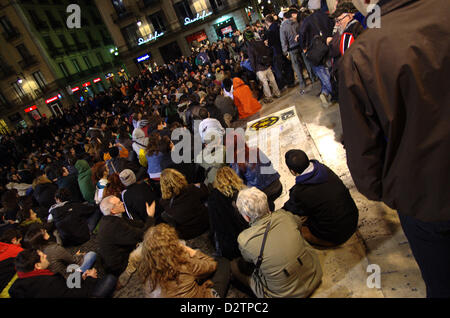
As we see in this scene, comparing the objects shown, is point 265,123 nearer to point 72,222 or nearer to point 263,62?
point 263,62

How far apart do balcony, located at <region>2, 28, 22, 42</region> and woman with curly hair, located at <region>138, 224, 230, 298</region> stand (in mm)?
42143

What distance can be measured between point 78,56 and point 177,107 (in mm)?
38048

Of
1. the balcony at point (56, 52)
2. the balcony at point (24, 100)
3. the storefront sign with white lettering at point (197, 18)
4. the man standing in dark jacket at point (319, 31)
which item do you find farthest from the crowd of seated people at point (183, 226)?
the balcony at point (56, 52)

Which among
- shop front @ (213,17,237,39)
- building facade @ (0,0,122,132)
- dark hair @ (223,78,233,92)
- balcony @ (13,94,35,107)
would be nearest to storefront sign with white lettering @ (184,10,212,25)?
shop front @ (213,17,237,39)

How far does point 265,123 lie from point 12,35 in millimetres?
40291

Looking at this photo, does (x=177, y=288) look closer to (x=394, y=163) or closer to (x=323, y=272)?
(x=323, y=272)

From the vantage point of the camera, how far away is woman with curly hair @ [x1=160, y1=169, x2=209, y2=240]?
11.8ft

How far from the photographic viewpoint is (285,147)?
16.8ft

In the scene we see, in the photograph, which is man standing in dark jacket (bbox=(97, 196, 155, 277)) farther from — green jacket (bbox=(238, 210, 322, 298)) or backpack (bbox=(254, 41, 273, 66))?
backpack (bbox=(254, 41, 273, 66))

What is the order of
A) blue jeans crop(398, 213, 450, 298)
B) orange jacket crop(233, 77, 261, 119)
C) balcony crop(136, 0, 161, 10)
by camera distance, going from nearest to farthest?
blue jeans crop(398, 213, 450, 298), orange jacket crop(233, 77, 261, 119), balcony crop(136, 0, 161, 10)

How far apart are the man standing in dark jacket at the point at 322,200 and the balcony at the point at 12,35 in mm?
42493

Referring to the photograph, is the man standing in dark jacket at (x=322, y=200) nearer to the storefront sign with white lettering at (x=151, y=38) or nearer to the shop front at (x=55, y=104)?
the storefront sign with white lettering at (x=151, y=38)

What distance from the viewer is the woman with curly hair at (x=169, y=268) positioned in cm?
218
